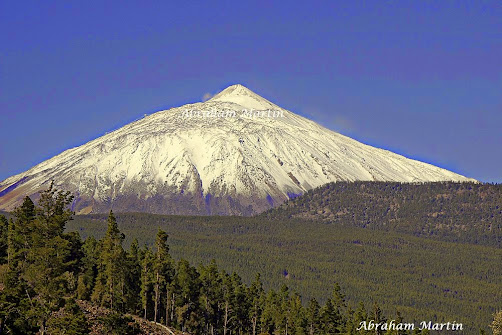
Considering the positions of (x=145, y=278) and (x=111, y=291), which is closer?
(x=111, y=291)

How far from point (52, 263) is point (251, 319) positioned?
60142 mm

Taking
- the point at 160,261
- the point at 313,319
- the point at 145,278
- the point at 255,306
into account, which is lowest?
the point at 313,319

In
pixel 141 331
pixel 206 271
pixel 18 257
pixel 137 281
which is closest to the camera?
pixel 141 331

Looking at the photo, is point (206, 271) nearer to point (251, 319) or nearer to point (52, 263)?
point (251, 319)

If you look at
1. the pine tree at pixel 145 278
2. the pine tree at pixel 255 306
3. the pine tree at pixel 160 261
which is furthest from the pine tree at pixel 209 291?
the pine tree at pixel 145 278

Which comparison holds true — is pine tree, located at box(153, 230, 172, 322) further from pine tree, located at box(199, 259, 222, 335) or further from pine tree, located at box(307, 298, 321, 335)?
pine tree, located at box(307, 298, 321, 335)

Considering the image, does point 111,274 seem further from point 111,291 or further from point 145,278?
point 145,278

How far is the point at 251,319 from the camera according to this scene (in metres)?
140

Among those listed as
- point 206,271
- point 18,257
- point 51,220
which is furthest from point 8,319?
point 206,271

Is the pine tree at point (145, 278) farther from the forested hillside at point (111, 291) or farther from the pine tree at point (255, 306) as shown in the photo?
the pine tree at point (255, 306)

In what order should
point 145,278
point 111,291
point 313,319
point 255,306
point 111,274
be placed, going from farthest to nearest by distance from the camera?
1. point 255,306
2. point 313,319
3. point 145,278
4. point 111,274
5. point 111,291

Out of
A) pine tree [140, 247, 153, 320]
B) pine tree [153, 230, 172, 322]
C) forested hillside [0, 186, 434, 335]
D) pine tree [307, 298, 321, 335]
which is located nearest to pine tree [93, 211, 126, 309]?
forested hillside [0, 186, 434, 335]

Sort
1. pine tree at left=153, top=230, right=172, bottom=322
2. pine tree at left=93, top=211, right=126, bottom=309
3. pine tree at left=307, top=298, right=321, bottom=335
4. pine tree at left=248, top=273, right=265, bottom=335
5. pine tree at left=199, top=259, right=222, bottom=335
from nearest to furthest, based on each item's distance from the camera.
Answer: pine tree at left=93, top=211, right=126, bottom=309, pine tree at left=153, top=230, right=172, bottom=322, pine tree at left=199, top=259, right=222, bottom=335, pine tree at left=307, top=298, right=321, bottom=335, pine tree at left=248, top=273, right=265, bottom=335

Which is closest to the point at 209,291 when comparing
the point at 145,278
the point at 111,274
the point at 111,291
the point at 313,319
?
the point at 313,319
